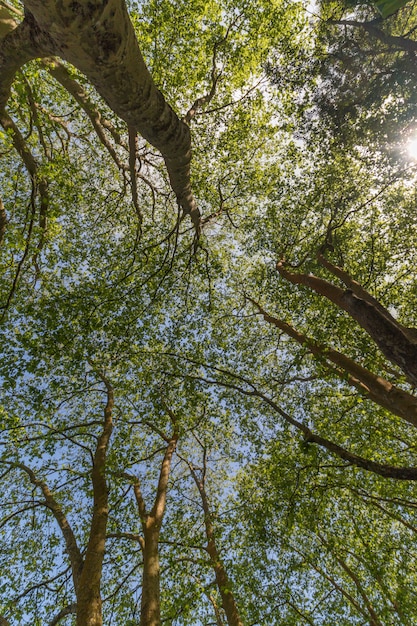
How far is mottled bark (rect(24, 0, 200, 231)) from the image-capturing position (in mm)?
2812

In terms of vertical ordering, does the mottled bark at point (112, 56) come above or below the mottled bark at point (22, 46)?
below

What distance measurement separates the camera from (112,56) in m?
3.24

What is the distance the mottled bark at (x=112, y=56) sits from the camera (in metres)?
2.81

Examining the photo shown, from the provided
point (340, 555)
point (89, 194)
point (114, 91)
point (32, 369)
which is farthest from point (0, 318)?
point (340, 555)

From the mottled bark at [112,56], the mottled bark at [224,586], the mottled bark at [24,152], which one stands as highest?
the mottled bark at [24,152]

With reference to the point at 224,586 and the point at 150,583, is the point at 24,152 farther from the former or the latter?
the point at 224,586

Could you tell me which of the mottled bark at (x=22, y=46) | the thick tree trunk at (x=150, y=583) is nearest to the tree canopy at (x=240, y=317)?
the thick tree trunk at (x=150, y=583)

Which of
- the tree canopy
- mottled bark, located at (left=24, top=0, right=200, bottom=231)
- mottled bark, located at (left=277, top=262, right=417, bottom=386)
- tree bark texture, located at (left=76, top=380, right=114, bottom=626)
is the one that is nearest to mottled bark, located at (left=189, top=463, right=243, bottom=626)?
the tree canopy

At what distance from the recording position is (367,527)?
10.4m

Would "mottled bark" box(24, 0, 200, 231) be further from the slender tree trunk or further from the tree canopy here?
the slender tree trunk

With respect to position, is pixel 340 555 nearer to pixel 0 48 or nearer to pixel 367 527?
pixel 367 527

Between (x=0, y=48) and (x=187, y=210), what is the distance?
3.72 meters

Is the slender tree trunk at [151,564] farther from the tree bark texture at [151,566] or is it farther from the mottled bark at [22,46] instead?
the mottled bark at [22,46]

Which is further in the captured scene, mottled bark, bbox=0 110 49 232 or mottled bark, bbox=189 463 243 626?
mottled bark, bbox=189 463 243 626
